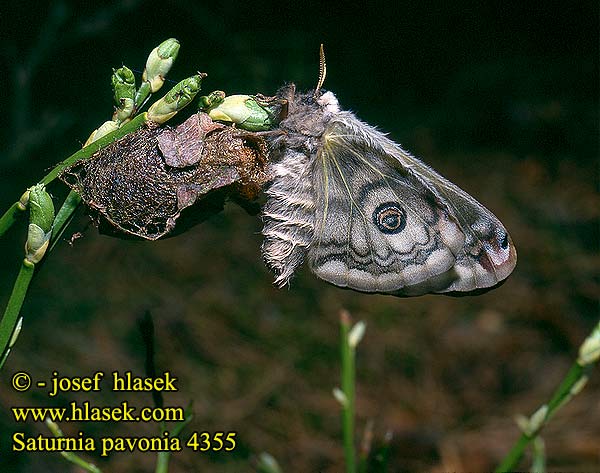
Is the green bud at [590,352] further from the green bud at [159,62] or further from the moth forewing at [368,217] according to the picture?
the green bud at [159,62]

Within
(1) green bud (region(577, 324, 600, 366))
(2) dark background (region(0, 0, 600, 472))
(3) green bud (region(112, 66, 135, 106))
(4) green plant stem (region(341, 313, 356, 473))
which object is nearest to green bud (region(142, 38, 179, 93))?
(3) green bud (region(112, 66, 135, 106))

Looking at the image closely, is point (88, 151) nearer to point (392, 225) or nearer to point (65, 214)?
point (65, 214)

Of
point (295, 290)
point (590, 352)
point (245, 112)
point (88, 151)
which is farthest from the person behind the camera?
point (295, 290)

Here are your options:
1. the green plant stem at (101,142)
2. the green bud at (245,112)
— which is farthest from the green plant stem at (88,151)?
the green bud at (245,112)

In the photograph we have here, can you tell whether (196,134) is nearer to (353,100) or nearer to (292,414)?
(292,414)

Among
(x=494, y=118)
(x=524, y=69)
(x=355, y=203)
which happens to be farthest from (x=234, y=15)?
(x=355, y=203)

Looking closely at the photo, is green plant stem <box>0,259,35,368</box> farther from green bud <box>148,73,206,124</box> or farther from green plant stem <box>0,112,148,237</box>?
green bud <box>148,73,206,124</box>

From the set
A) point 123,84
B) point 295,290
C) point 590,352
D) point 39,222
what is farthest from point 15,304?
point 295,290
